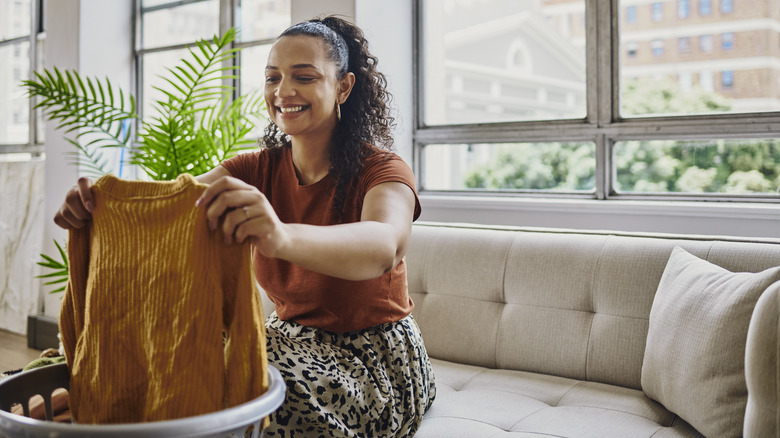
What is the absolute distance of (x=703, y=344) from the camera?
5.16 feet

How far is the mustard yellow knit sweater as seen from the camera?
1076mm

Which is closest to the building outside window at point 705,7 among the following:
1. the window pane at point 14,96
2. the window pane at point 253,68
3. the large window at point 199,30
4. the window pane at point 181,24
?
the large window at point 199,30

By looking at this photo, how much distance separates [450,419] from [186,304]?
83 centimetres

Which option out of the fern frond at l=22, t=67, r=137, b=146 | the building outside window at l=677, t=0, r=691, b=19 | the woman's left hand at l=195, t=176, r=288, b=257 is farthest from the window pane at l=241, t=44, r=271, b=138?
the woman's left hand at l=195, t=176, r=288, b=257

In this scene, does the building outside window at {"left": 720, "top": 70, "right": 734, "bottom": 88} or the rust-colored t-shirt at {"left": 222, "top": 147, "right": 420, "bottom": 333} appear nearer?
the rust-colored t-shirt at {"left": 222, "top": 147, "right": 420, "bottom": 333}

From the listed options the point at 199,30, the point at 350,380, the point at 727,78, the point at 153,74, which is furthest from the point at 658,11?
the point at 153,74

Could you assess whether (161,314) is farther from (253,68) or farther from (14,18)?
(14,18)

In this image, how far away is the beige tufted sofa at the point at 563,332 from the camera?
61.0 inches

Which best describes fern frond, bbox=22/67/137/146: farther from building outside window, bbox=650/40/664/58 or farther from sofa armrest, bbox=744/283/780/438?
sofa armrest, bbox=744/283/780/438

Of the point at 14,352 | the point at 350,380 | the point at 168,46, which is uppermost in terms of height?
the point at 168,46

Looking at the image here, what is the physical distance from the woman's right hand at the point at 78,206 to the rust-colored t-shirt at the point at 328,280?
1.67 feet

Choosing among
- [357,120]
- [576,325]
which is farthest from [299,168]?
[576,325]

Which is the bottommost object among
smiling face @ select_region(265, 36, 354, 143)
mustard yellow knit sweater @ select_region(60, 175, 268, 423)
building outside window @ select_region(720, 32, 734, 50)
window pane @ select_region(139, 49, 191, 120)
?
mustard yellow knit sweater @ select_region(60, 175, 268, 423)

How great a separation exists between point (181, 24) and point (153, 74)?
14.2 inches
